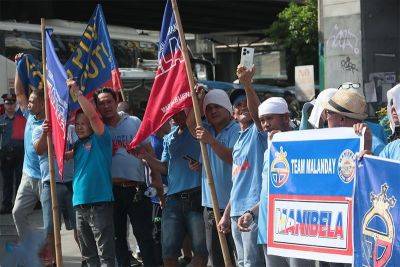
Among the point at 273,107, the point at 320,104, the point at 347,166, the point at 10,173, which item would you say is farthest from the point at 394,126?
the point at 10,173

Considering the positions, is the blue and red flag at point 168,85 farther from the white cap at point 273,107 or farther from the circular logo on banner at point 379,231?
the circular logo on banner at point 379,231

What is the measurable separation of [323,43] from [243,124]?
584 cm

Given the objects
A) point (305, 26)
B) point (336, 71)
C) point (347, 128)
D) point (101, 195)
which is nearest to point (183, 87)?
point (101, 195)

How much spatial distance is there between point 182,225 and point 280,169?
166cm

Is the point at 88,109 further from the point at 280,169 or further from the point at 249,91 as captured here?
the point at 280,169

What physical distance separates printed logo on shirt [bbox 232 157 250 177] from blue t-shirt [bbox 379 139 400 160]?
1.24 m

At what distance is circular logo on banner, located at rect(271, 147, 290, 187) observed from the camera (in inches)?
221

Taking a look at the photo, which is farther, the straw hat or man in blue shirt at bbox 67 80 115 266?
man in blue shirt at bbox 67 80 115 266

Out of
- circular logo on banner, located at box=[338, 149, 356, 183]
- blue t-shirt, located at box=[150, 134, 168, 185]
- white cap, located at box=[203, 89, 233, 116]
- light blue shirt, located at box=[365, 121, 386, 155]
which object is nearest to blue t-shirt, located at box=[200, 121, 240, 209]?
white cap, located at box=[203, 89, 233, 116]

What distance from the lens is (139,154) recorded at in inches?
294

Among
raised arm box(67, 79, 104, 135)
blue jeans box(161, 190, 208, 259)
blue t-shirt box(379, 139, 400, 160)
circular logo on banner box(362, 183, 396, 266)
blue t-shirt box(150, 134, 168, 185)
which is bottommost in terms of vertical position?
blue jeans box(161, 190, 208, 259)

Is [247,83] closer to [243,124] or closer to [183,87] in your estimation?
[243,124]

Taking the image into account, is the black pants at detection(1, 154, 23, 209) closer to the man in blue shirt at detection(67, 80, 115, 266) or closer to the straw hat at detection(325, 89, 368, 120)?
the man in blue shirt at detection(67, 80, 115, 266)

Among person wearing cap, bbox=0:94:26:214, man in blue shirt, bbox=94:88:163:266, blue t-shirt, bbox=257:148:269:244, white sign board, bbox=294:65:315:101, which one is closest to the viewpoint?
blue t-shirt, bbox=257:148:269:244
